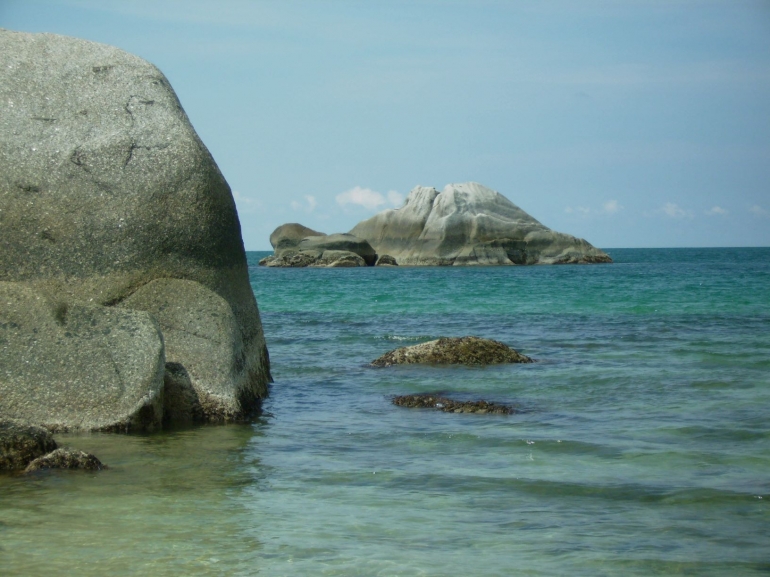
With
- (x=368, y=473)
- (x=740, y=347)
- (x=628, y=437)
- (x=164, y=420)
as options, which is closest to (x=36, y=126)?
(x=164, y=420)

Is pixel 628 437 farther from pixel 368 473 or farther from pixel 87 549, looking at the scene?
pixel 87 549

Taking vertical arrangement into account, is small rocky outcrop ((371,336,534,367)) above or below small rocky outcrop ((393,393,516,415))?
above

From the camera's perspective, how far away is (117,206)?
8.73m

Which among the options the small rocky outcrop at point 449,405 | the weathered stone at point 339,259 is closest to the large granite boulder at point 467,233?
the weathered stone at point 339,259

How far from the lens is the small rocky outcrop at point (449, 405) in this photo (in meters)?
9.35

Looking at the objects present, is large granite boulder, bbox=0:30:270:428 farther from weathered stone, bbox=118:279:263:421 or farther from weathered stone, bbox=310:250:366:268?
weathered stone, bbox=310:250:366:268

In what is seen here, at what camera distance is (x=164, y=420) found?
8219 mm

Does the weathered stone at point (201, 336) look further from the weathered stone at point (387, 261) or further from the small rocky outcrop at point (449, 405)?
the weathered stone at point (387, 261)

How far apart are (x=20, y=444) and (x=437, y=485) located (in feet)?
9.71

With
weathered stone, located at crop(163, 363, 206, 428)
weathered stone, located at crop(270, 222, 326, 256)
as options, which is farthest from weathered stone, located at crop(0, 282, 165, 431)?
weathered stone, located at crop(270, 222, 326, 256)

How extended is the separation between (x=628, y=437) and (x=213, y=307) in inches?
156

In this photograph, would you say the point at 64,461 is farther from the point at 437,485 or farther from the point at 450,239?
the point at 450,239

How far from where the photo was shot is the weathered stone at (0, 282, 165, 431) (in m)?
7.41

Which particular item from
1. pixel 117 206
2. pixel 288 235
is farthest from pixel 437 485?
pixel 288 235
